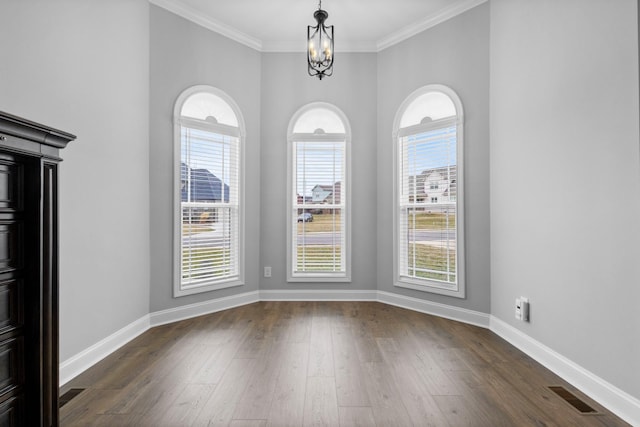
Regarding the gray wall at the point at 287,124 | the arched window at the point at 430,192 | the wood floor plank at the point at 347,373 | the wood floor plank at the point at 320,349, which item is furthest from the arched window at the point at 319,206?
the wood floor plank at the point at 347,373

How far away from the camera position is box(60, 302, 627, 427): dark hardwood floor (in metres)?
1.91

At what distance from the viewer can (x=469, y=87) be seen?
3.53 meters

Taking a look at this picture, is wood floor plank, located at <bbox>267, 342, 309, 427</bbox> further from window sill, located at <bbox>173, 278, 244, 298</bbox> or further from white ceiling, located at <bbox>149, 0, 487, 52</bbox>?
white ceiling, located at <bbox>149, 0, 487, 52</bbox>

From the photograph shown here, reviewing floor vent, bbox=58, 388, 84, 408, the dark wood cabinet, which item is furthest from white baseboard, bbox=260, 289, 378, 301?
the dark wood cabinet

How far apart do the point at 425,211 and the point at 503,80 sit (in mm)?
1520

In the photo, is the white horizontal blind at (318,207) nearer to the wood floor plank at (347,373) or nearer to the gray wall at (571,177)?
the wood floor plank at (347,373)

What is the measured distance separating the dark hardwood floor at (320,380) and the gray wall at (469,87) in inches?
22.1

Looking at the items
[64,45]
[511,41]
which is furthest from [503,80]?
[64,45]

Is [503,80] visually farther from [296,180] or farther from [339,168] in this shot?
[296,180]

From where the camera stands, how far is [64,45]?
2338 mm

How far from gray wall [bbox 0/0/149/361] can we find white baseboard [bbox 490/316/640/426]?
136 inches

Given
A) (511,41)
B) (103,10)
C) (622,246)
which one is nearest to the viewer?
(622,246)

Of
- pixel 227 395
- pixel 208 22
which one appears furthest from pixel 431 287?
pixel 208 22

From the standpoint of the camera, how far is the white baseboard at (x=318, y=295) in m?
4.36
